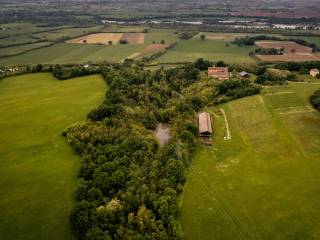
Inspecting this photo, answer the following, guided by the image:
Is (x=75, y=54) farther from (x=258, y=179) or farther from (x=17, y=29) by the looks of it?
(x=258, y=179)

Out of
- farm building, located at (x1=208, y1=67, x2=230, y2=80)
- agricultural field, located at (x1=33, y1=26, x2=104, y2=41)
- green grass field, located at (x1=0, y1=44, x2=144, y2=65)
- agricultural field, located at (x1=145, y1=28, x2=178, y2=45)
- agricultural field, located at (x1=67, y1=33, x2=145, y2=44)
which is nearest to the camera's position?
farm building, located at (x1=208, y1=67, x2=230, y2=80)

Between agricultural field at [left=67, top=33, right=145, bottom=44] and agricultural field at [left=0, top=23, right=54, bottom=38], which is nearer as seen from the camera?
agricultural field at [left=67, top=33, right=145, bottom=44]

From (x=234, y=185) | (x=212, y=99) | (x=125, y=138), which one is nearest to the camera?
(x=234, y=185)

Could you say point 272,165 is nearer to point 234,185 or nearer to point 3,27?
point 234,185

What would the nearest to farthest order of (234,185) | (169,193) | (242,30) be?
(169,193) → (234,185) → (242,30)

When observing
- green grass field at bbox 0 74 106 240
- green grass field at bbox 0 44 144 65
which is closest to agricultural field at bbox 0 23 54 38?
green grass field at bbox 0 44 144 65

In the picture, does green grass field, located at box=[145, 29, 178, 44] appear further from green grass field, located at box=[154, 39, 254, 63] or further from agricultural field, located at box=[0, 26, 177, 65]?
green grass field, located at box=[154, 39, 254, 63]

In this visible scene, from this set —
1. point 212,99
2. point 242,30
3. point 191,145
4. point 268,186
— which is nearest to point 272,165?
point 268,186
